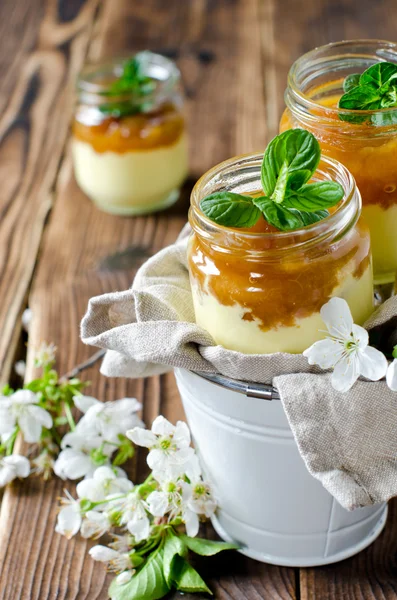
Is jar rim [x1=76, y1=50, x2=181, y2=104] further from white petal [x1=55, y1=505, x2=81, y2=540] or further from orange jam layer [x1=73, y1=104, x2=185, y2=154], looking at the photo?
white petal [x1=55, y1=505, x2=81, y2=540]

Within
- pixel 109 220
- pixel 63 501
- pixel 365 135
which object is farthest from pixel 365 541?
pixel 109 220

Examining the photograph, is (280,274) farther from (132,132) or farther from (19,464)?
(132,132)

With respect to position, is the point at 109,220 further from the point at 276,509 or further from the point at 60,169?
the point at 276,509

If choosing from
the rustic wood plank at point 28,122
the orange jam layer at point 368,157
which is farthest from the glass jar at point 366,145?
the rustic wood plank at point 28,122

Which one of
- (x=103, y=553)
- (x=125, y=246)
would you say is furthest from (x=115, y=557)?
(x=125, y=246)

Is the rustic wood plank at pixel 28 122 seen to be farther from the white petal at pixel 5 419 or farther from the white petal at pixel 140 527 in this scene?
the white petal at pixel 140 527

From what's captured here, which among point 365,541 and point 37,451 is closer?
point 365,541

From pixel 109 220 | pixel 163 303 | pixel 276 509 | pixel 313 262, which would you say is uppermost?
pixel 313 262
